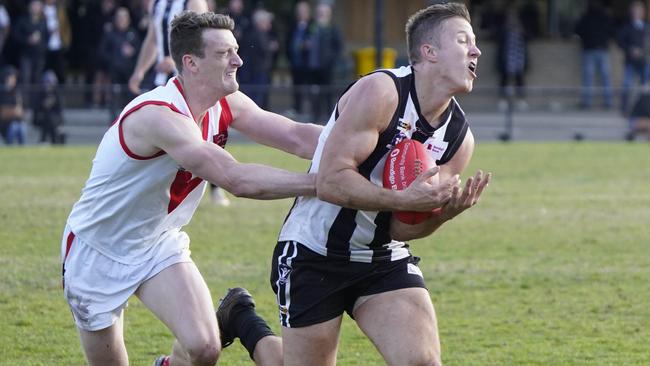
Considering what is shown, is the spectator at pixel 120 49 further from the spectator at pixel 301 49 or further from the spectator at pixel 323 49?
the spectator at pixel 323 49

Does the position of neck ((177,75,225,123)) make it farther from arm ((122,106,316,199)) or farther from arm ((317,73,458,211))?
arm ((317,73,458,211))

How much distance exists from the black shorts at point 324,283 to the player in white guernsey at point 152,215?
1.22 feet

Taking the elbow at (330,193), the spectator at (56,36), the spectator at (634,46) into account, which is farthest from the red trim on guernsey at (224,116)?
the spectator at (634,46)

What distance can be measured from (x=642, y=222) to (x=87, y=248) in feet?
25.0

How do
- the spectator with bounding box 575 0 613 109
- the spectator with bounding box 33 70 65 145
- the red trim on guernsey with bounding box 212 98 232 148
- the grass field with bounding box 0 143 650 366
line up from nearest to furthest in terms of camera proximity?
the red trim on guernsey with bounding box 212 98 232 148 → the grass field with bounding box 0 143 650 366 → the spectator with bounding box 33 70 65 145 → the spectator with bounding box 575 0 613 109

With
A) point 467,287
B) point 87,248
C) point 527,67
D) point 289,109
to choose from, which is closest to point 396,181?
point 87,248

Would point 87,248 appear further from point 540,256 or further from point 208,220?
point 208,220

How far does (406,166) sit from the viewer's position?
511cm

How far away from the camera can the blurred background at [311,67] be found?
1909 cm

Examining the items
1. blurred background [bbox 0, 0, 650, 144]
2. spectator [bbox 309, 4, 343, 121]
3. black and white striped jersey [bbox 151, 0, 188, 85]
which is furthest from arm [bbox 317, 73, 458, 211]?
spectator [bbox 309, 4, 343, 121]

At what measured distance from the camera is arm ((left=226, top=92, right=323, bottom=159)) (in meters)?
6.00

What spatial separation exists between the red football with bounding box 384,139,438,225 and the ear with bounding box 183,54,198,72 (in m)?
1.06

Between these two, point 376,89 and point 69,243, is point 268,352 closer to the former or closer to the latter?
point 69,243

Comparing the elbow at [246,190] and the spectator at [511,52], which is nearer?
the elbow at [246,190]
